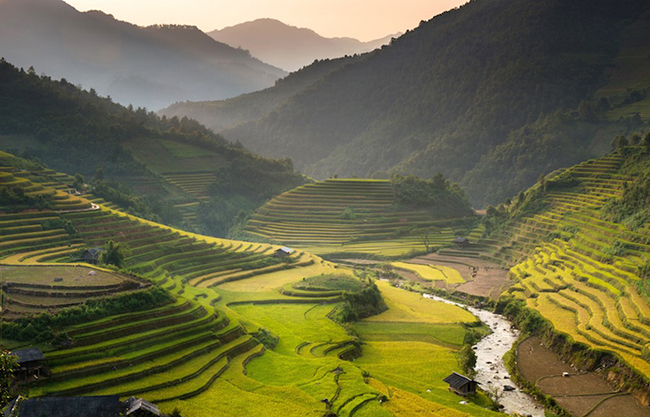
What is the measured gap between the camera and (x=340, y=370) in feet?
79.4

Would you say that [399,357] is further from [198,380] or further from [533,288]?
[533,288]

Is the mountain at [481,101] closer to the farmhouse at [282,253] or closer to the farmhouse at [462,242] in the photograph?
the farmhouse at [462,242]

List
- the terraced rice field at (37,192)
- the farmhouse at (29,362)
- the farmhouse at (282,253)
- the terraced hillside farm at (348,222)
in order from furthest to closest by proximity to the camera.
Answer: the terraced hillside farm at (348,222) < the farmhouse at (282,253) < the terraced rice field at (37,192) < the farmhouse at (29,362)

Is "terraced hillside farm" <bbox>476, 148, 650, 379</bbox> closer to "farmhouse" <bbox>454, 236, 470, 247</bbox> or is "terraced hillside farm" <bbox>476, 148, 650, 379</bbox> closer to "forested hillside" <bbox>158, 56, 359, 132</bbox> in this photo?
"farmhouse" <bbox>454, 236, 470, 247</bbox>

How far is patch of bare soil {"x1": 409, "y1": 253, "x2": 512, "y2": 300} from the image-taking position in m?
42.2

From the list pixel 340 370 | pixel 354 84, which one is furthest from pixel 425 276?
pixel 354 84

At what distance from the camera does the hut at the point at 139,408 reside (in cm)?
1803

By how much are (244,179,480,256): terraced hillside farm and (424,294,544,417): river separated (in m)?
20.3

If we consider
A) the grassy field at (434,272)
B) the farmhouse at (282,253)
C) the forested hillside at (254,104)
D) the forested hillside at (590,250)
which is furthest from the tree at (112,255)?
the forested hillside at (254,104)

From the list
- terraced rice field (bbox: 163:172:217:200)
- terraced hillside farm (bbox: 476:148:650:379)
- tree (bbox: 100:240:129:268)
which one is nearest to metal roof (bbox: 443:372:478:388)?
terraced hillside farm (bbox: 476:148:650:379)

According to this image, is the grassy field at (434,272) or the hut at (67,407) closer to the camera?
the hut at (67,407)

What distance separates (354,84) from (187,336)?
127 meters

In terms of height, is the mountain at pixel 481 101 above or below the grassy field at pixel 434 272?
above

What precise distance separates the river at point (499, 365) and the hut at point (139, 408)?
1353 centimetres
